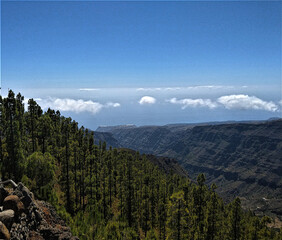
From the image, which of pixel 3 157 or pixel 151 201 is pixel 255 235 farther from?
pixel 3 157

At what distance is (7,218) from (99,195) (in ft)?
181

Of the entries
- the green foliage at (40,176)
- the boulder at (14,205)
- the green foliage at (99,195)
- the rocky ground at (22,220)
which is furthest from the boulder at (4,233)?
the green foliage at (40,176)

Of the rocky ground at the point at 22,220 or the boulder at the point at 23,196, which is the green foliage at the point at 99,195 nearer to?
the rocky ground at the point at 22,220

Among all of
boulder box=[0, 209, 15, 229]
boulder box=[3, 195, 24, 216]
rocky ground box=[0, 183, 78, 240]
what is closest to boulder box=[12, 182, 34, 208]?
rocky ground box=[0, 183, 78, 240]

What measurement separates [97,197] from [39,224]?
50164 millimetres

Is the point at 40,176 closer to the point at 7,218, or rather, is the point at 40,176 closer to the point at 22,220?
the point at 22,220

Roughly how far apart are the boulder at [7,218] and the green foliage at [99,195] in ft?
57.9

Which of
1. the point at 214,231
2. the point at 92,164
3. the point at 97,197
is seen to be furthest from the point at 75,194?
the point at 214,231

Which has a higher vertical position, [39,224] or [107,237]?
[39,224]

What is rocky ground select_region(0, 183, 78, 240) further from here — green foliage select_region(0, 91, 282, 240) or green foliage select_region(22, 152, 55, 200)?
green foliage select_region(22, 152, 55, 200)

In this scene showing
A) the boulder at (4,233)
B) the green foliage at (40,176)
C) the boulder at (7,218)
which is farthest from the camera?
the green foliage at (40,176)

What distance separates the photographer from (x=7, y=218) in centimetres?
1988

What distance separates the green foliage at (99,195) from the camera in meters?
44.0

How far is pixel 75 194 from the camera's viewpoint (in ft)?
223
